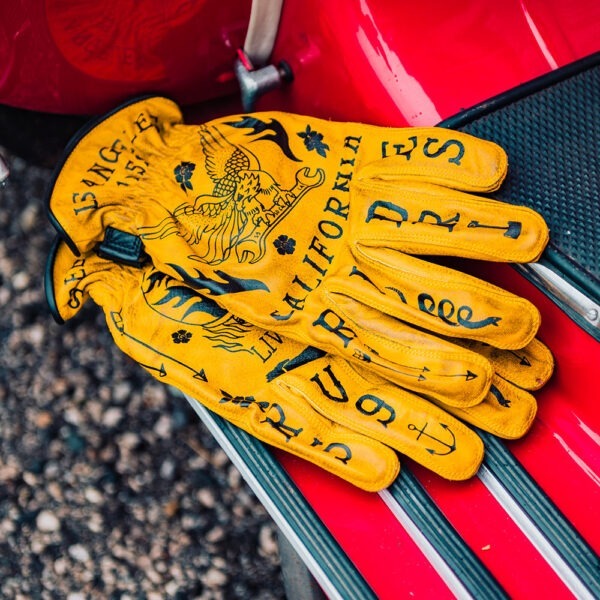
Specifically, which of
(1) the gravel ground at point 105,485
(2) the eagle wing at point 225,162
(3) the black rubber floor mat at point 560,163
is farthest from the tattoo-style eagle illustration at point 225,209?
(1) the gravel ground at point 105,485

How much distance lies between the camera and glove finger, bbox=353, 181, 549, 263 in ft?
3.71

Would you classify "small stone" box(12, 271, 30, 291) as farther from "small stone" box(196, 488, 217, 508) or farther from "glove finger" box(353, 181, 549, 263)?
"glove finger" box(353, 181, 549, 263)

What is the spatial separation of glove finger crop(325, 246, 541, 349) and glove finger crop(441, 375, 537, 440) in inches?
3.3

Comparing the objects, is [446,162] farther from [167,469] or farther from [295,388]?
[167,469]

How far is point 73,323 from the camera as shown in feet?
6.35

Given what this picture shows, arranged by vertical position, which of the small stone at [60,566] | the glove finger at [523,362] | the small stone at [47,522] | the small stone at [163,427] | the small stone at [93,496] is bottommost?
the small stone at [60,566]

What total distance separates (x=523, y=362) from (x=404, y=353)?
202 millimetres

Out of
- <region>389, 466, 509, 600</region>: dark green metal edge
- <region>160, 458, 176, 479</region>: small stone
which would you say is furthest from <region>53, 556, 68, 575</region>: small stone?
<region>389, 466, 509, 600</region>: dark green metal edge

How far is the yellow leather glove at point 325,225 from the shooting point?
3.74 ft

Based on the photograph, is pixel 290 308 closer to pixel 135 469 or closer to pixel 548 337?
pixel 548 337

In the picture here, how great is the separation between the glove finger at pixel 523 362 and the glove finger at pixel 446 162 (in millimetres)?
240

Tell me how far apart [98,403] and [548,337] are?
3.50 feet

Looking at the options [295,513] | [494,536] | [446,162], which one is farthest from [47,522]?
[446,162]

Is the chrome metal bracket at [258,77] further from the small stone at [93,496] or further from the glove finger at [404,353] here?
the small stone at [93,496]
